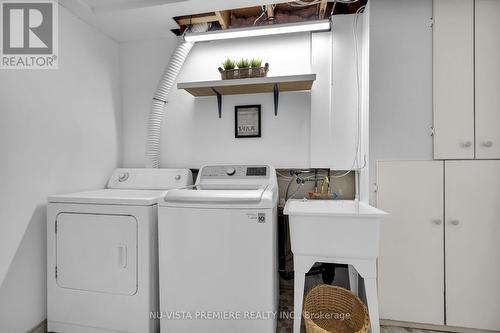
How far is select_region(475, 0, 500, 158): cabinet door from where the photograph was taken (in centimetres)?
165

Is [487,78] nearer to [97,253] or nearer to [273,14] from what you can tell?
[273,14]

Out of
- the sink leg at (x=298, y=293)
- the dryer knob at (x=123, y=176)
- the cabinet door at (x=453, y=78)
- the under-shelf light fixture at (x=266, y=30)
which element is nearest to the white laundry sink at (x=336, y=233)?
the sink leg at (x=298, y=293)

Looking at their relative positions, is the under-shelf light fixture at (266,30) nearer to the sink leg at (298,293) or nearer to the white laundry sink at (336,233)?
the white laundry sink at (336,233)

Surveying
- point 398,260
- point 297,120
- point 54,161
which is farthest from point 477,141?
point 54,161

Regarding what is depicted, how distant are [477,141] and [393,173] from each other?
21.9 inches

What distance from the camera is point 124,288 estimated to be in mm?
1591

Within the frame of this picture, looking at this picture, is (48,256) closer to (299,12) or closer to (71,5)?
(71,5)

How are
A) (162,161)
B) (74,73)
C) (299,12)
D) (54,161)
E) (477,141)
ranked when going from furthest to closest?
1. (162,161)
2. (299,12)
3. (74,73)
4. (54,161)
5. (477,141)

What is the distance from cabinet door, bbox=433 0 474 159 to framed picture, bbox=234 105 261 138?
1327mm

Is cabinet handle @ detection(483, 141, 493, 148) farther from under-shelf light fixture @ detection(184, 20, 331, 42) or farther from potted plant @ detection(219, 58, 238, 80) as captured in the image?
potted plant @ detection(219, 58, 238, 80)

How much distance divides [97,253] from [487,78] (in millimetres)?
2812

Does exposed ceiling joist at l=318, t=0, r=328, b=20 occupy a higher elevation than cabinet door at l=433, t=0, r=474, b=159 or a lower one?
higher

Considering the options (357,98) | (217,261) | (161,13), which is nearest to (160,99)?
(161,13)

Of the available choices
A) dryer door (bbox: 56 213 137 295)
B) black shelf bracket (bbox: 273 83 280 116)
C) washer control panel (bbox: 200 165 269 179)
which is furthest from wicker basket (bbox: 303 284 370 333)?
black shelf bracket (bbox: 273 83 280 116)
